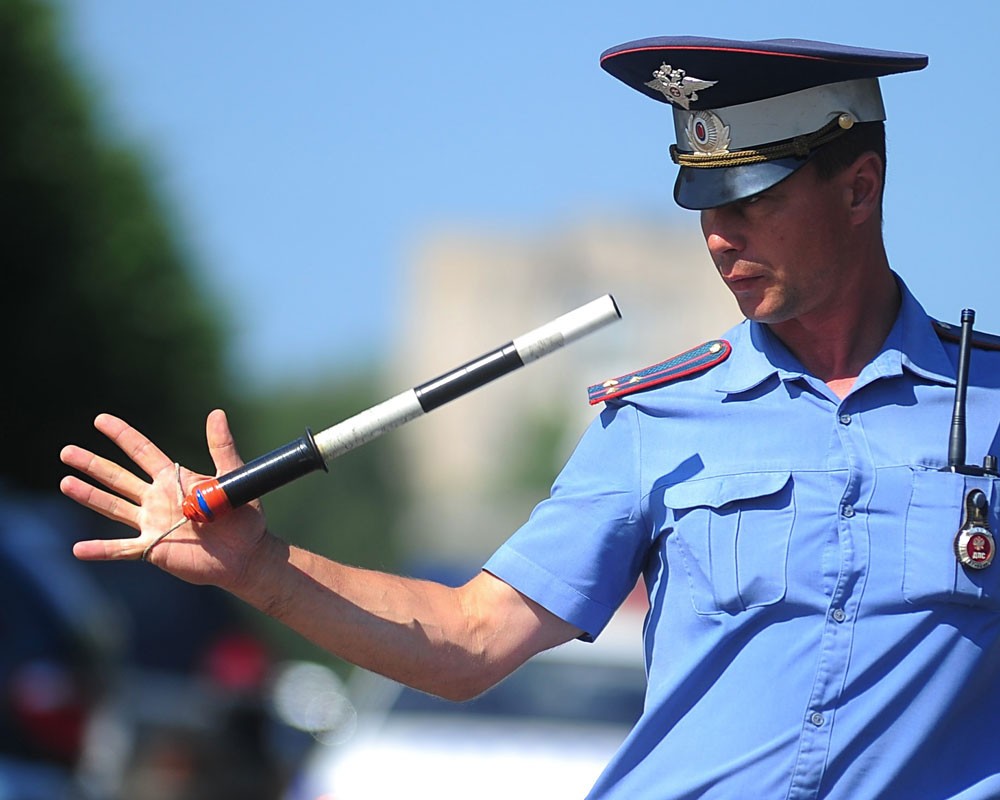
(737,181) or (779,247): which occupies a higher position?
(737,181)

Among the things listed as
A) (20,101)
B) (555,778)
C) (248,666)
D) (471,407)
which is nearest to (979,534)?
(555,778)

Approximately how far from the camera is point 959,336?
10.3 feet

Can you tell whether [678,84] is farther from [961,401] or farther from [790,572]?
[790,572]

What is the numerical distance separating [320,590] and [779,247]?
1012 mm

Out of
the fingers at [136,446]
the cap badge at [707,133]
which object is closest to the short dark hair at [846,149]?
the cap badge at [707,133]

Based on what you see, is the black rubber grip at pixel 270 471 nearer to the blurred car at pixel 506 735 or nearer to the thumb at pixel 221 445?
the thumb at pixel 221 445

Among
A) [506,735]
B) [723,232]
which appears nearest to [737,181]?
[723,232]

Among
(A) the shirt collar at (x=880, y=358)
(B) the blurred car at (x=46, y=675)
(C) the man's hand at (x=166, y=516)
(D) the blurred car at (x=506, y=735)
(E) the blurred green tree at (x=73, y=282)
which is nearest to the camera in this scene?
(C) the man's hand at (x=166, y=516)

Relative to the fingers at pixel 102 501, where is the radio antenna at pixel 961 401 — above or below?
below

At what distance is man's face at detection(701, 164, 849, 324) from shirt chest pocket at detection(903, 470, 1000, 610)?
0.38m

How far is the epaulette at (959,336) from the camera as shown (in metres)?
3.10

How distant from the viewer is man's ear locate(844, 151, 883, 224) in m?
3.12

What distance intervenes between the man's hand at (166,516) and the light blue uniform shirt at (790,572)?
49 centimetres

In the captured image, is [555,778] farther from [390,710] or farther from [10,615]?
[10,615]
